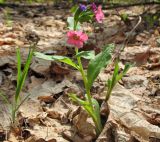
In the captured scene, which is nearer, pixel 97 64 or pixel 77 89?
pixel 97 64

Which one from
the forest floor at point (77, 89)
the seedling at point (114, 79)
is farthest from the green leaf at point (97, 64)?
the forest floor at point (77, 89)

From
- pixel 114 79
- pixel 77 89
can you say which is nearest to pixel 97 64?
pixel 114 79

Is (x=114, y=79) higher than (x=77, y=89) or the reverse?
higher

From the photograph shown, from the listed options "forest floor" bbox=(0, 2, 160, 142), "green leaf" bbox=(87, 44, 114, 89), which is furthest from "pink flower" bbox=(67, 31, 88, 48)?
"forest floor" bbox=(0, 2, 160, 142)

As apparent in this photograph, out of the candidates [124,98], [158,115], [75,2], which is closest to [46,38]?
[75,2]

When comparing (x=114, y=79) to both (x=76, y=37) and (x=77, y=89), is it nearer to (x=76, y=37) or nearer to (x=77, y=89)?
(x=76, y=37)

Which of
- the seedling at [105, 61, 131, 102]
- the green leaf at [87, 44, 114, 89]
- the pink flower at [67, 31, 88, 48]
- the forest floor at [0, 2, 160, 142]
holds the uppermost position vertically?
the pink flower at [67, 31, 88, 48]

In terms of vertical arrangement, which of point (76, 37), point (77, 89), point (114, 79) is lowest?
point (77, 89)

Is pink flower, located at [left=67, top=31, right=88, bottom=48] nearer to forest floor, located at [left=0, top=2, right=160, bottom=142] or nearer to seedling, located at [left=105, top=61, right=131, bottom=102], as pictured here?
seedling, located at [left=105, top=61, right=131, bottom=102]

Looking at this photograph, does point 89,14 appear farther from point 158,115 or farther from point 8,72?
point 8,72
